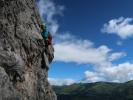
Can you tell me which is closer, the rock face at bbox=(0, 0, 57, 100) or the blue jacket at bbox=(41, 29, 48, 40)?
the rock face at bbox=(0, 0, 57, 100)

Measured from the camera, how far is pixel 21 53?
3659cm

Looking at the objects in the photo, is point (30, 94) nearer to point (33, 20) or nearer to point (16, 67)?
point (16, 67)

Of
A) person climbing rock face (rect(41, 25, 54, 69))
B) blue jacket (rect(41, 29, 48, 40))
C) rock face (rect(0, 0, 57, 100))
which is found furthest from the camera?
person climbing rock face (rect(41, 25, 54, 69))

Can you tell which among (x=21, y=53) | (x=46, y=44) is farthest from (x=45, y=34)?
(x=21, y=53)

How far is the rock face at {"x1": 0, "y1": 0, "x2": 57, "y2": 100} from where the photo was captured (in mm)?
33344

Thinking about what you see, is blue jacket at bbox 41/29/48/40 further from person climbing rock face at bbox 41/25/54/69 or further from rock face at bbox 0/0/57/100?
rock face at bbox 0/0/57/100

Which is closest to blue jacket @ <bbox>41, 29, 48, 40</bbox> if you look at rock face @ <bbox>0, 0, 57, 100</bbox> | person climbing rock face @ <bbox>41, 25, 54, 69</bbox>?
person climbing rock face @ <bbox>41, 25, 54, 69</bbox>

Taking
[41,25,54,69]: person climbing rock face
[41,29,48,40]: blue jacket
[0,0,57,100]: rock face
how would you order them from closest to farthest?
[0,0,57,100]: rock face < [41,29,48,40]: blue jacket < [41,25,54,69]: person climbing rock face

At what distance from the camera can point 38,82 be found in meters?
40.2

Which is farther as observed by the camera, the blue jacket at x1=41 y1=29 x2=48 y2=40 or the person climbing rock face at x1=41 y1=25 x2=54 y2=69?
the person climbing rock face at x1=41 y1=25 x2=54 y2=69

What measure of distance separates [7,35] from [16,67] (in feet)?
15.3

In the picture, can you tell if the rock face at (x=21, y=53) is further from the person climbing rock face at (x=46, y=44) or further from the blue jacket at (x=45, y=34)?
the blue jacket at (x=45, y=34)

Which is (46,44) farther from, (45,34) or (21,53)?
(21,53)

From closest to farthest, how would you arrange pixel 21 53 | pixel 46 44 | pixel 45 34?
pixel 21 53 < pixel 45 34 < pixel 46 44
